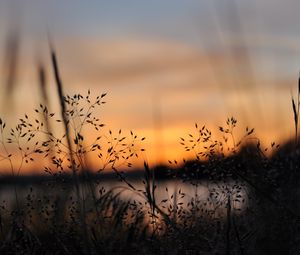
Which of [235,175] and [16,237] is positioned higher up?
[235,175]

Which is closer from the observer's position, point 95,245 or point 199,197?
point 95,245

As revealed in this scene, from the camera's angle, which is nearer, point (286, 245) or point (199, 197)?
point (286, 245)

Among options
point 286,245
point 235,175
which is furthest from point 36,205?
point 286,245

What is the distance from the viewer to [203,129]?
120 inches

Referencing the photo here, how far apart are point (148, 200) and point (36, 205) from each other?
822mm

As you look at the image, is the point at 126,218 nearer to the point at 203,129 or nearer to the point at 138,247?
the point at 138,247

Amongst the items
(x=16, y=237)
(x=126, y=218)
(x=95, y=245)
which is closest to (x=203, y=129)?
(x=126, y=218)

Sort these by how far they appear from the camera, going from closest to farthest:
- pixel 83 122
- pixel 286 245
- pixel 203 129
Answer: pixel 286 245
pixel 83 122
pixel 203 129

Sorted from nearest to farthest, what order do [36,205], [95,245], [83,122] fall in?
[95,245] < [83,122] < [36,205]

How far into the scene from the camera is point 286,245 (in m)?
2.47

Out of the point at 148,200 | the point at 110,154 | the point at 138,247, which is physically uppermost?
the point at 110,154

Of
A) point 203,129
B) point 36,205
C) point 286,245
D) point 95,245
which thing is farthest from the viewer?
point 36,205

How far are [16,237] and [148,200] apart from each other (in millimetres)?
680

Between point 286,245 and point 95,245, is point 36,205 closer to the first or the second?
point 95,245
